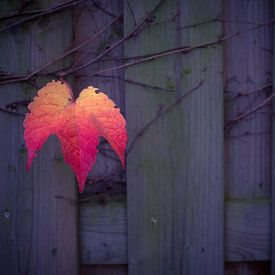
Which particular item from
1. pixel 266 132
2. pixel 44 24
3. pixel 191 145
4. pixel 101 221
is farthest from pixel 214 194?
pixel 44 24

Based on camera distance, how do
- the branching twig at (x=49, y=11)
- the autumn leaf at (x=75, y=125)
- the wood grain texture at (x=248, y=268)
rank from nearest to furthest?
the autumn leaf at (x=75, y=125), the branching twig at (x=49, y=11), the wood grain texture at (x=248, y=268)

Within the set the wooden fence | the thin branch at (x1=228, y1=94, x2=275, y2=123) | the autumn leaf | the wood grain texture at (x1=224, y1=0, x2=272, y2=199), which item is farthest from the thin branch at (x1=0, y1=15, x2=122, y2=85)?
the thin branch at (x1=228, y1=94, x2=275, y2=123)

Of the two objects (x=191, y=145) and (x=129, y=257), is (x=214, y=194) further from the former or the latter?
(x=129, y=257)

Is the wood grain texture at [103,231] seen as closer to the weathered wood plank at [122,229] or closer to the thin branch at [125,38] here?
the weathered wood plank at [122,229]

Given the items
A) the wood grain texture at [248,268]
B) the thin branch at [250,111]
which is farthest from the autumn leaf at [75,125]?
the wood grain texture at [248,268]

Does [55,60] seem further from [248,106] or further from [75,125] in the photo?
[248,106]

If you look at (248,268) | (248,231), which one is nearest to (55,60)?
(248,231)
